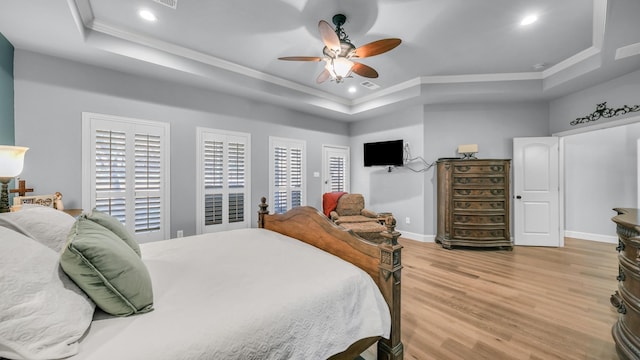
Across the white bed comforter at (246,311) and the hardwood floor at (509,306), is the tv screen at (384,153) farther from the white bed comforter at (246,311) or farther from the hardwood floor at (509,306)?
the white bed comforter at (246,311)

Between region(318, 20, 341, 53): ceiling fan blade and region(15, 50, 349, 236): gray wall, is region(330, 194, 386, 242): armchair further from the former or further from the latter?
region(318, 20, 341, 53): ceiling fan blade

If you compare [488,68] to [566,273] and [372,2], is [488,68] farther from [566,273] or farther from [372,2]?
[566,273]

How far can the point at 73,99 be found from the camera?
2.95m

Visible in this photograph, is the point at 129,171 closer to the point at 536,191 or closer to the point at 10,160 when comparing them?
the point at 10,160

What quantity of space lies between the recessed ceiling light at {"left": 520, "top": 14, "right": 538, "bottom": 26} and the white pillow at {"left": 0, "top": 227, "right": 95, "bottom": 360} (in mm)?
4013

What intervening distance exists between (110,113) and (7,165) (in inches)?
66.0

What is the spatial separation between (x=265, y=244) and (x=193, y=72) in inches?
103

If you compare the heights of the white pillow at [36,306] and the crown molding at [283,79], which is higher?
the crown molding at [283,79]

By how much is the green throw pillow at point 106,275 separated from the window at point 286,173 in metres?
3.49

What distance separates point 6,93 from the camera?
249cm

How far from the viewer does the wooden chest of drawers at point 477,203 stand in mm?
4031

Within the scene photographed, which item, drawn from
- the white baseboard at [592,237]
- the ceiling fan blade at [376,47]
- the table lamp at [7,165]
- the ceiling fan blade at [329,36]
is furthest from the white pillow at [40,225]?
the white baseboard at [592,237]

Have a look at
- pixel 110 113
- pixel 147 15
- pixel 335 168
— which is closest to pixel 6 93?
pixel 110 113

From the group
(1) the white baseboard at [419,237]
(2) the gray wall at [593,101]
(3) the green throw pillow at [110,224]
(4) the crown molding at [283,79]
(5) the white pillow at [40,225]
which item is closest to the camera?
(5) the white pillow at [40,225]
